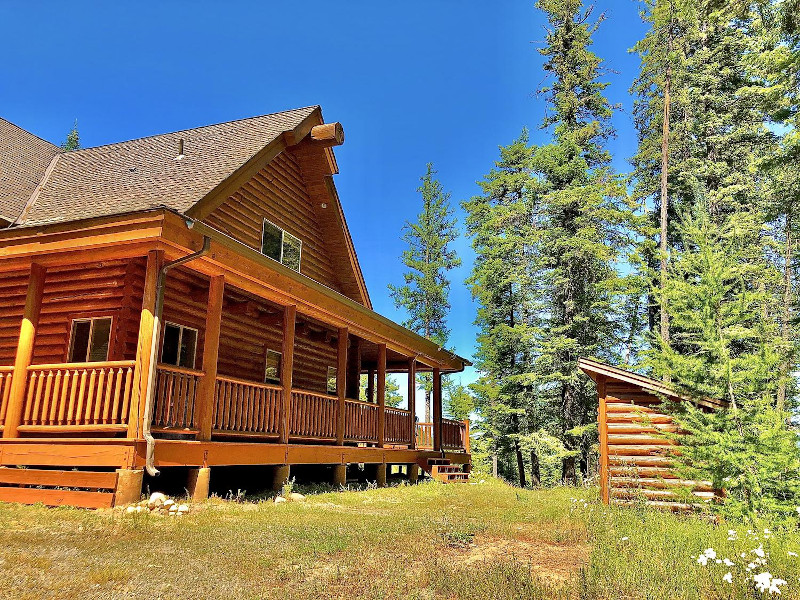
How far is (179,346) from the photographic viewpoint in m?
12.9

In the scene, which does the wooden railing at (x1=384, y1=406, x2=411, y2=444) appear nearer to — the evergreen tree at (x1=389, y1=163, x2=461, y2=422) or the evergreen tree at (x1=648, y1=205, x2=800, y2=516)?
the evergreen tree at (x1=648, y1=205, x2=800, y2=516)

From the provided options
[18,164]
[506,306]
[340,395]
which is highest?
[18,164]

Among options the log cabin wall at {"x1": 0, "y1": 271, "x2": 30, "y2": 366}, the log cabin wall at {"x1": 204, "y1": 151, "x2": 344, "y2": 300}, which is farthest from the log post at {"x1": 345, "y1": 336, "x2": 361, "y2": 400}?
the log cabin wall at {"x1": 0, "y1": 271, "x2": 30, "y2": 366}

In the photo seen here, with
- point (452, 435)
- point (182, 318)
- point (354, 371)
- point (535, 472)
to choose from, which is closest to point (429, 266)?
point (535, 472)

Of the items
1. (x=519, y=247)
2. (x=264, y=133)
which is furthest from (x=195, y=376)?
(x=519, y=247)

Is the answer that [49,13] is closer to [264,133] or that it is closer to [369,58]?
[264,133]

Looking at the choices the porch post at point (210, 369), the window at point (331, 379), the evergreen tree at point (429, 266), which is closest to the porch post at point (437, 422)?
the window at point (331, 379)

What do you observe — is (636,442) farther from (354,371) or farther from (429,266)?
(429,266)

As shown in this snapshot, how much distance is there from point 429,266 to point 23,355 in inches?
1212

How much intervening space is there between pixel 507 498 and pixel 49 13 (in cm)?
3365

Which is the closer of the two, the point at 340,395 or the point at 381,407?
the point at 340,395

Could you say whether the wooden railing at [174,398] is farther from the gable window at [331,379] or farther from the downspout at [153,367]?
the gable window at [331,379]

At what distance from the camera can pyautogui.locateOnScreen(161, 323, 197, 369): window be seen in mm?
12677

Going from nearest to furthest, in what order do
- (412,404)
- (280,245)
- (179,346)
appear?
(179,346)
(280,245)
(412,404)
